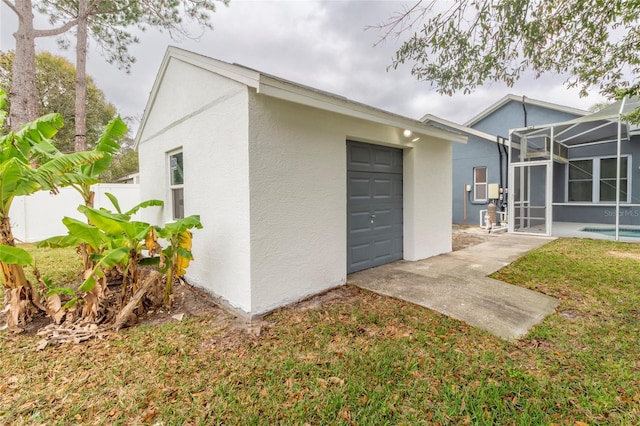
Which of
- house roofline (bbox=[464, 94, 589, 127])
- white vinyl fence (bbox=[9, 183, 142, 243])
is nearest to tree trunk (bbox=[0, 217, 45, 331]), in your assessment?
white vinyl fence (bbox=[9, 183, 142, 243])

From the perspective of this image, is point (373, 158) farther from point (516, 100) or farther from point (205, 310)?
point (516, 100)

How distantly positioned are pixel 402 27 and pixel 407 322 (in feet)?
15.4

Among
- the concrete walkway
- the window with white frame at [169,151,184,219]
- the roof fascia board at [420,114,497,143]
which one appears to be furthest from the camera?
the roof fascia board at [420,114,497,143]

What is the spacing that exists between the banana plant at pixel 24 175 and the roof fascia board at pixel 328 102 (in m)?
2.73

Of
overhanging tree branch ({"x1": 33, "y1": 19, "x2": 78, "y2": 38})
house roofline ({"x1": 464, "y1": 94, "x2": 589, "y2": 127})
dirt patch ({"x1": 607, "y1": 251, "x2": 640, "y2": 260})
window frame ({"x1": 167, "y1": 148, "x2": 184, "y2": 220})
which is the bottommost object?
dirt patch ({"x1": 607, "y1": 251, "x2": 640, "y2": 260})

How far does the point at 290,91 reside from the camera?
402 centimetres

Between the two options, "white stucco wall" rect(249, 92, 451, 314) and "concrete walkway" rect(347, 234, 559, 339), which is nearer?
"concrete walkway" rect(347, 234, 559, 339)

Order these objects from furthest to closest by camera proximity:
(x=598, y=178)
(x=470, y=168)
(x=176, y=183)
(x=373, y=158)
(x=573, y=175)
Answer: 1. (x=470, y=168)
2. (x=573, y=175)
3. (x=598, y=178)
4. (x=176, y=183)
5. (x=373, y=158)

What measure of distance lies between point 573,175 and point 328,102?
15.6 meters

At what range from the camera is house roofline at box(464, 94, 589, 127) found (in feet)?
47.6

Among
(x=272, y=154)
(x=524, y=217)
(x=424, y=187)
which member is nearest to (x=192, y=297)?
(x=272, y=154)

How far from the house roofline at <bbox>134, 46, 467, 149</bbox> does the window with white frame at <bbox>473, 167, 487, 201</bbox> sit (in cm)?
947

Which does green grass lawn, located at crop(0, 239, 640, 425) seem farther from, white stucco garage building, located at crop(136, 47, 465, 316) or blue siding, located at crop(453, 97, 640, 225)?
blue siding, located at crop(453, 97, 640, 225)

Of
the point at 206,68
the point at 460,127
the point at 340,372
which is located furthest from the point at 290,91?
the point at 460,127
